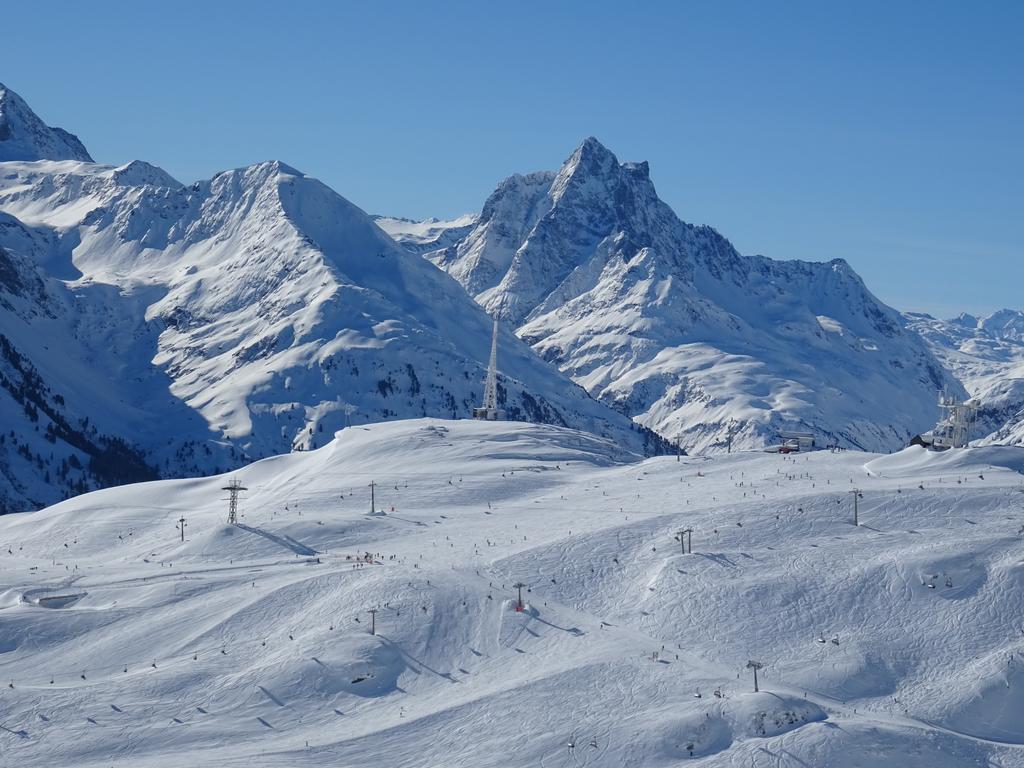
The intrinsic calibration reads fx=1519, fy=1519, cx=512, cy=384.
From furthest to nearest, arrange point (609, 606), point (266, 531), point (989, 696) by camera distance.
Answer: point (266, 531) → point (609, 606) → point (989, 696)

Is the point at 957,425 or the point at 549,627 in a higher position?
the point at 957,425

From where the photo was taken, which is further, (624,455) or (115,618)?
(624,455)

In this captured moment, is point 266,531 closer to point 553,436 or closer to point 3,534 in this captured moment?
point 3,534

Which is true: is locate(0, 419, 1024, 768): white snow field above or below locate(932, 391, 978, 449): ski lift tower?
below

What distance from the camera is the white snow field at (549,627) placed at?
101m

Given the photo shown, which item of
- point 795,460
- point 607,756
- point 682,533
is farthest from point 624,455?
point 607,756

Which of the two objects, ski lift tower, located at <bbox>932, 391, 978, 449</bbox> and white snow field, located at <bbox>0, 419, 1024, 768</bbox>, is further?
ski lift tower, located at <bbox>932, 391, 978, 449</bbox>

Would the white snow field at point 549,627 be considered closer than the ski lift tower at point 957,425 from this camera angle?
Yes

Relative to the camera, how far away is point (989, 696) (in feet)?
343

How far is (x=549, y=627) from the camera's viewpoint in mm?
117625

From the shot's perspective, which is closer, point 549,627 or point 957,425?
point 549,627

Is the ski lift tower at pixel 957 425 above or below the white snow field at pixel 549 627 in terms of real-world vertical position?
above

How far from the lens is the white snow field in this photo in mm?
100875

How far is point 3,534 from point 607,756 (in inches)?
3675
